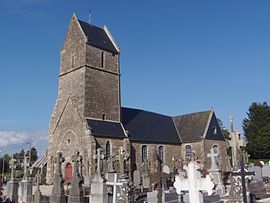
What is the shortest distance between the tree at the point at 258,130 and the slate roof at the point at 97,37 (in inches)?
1020

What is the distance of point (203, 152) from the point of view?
36.0m

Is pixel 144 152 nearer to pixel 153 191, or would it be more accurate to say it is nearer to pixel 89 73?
pixel 89 73

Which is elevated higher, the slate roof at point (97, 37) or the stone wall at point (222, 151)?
the slate roof at point (97, 37)

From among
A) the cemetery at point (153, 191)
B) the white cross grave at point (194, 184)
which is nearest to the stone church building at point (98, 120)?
the cemetery at point (153, 191)

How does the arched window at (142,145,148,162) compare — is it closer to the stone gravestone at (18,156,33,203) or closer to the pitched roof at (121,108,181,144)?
the pitched roof at (121,108,181,144)

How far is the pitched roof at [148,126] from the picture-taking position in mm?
33281

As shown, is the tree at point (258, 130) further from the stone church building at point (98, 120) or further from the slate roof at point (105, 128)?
the slate roof at point (105, 128)

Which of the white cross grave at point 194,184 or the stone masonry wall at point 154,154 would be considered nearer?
the white cross grave at point 194,184

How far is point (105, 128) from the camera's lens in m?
29.8

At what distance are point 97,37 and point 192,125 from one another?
51.6 feet

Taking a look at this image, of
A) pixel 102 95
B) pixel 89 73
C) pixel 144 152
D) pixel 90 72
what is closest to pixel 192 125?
pixel 144 152

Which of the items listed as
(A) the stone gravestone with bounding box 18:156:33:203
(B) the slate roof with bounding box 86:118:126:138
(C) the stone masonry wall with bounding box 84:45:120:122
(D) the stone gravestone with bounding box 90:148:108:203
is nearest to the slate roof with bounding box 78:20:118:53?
(C) the stone masonry wall with bounding box 84:45:120:122

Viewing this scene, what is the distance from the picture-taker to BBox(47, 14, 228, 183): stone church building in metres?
29.2

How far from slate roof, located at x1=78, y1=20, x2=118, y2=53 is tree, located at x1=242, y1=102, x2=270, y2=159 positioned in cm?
2590
